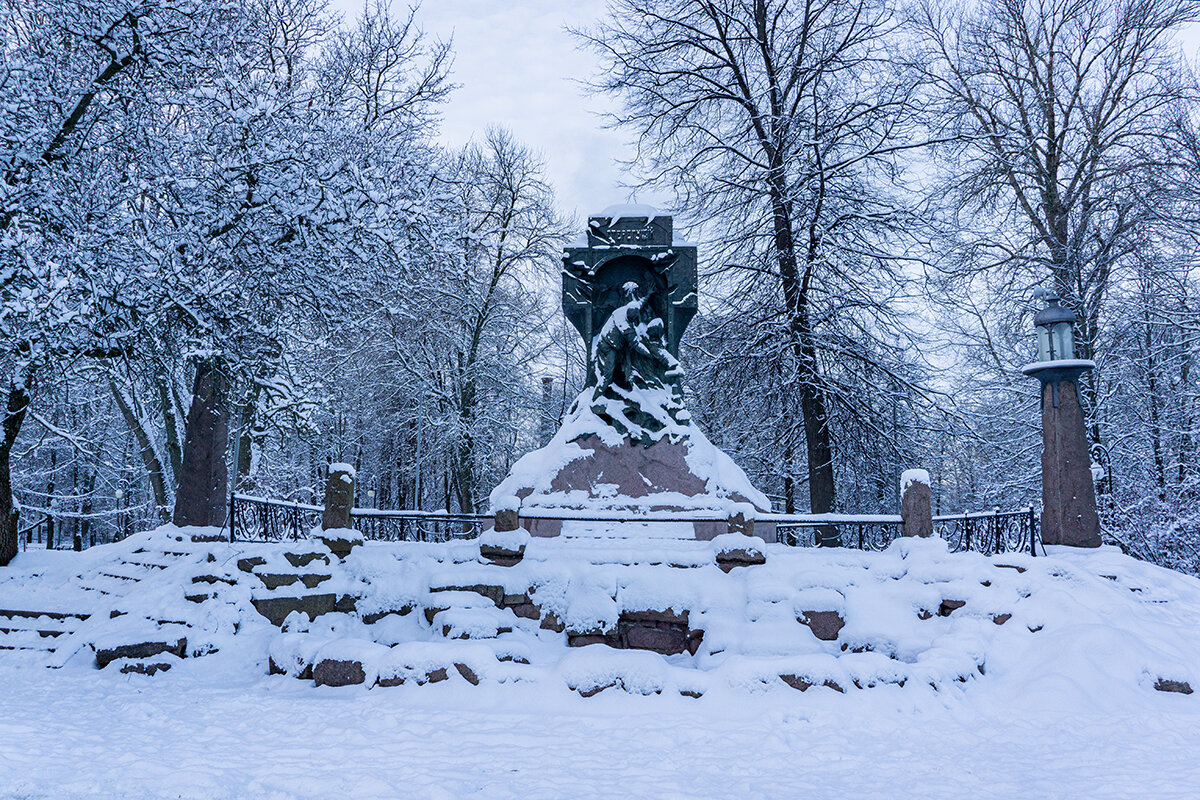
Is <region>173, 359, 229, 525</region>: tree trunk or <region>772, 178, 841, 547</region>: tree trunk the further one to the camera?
<region>772, 178, 841, 547</region>: tree trunk

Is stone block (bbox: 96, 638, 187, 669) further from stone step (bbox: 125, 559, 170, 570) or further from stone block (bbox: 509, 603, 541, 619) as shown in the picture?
stone block (bbox: 509, 603, 541, 619)

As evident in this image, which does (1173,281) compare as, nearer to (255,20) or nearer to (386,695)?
(386,695)

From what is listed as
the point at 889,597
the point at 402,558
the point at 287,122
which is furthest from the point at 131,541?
the point at 889,597

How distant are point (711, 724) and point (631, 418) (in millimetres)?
5681

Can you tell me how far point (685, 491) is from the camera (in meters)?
10.3

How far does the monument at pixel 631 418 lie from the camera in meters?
9.92

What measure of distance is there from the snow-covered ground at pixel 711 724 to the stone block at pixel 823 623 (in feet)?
0.49

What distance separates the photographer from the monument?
32.6ft

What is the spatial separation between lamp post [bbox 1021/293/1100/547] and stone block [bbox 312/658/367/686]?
8.77 metres

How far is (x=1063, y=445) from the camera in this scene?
984cm

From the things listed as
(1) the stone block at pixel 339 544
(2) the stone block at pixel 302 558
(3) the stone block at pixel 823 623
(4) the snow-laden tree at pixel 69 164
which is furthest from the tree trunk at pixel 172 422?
(3) the stone block at pixel 823 623

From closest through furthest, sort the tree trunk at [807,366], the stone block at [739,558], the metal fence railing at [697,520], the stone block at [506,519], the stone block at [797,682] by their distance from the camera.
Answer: the stone block at [797,682]
the stone block at [739,558]
the stone block at [506,519]
the metal fence railing at [697,520]
the tree trunk at [807,366]

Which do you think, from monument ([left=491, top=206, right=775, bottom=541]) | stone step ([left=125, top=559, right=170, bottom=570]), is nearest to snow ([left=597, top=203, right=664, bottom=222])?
monument ([left=491, top=206, right=775, bottom=541])

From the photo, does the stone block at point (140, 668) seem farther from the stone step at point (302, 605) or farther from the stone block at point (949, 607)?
the stone block at point (949, 607)
